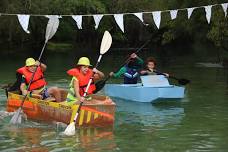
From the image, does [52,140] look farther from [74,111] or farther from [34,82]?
[34,82]

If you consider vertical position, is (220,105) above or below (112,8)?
below

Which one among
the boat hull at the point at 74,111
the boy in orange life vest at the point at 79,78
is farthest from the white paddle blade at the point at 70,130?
the boy in orange life vest at the point at 79,78

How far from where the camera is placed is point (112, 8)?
45219mm

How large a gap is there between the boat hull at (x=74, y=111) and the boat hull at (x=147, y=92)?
295cm

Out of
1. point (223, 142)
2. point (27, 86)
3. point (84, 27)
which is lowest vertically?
point (223, 142)

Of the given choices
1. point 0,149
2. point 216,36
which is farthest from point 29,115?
point 216,36

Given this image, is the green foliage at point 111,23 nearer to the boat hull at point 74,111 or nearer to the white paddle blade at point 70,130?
the boat hull at point 74,111

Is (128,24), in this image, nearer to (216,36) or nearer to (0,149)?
(216,36)

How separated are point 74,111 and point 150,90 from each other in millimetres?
4035

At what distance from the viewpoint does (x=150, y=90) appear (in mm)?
14078

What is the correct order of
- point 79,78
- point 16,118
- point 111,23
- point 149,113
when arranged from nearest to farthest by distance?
point 79,78
point 16,118
point 149,113
point 111,23

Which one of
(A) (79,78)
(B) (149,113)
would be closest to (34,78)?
(A) (79,78)

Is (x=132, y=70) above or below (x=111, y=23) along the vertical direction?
below

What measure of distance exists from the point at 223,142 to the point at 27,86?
5.09m
